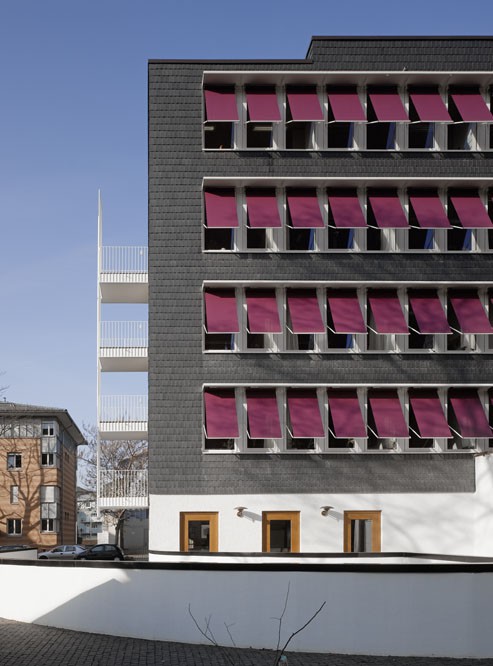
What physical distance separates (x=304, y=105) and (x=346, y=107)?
1384 mm

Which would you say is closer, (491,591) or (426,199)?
(491,591)

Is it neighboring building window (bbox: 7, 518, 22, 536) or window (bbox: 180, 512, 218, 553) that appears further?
neighboring building window (bbox: 7, 518, 22, 536)

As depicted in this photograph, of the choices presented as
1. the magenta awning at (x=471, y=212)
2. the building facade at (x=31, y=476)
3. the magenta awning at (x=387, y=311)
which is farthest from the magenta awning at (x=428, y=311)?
the building facade at (x=31, y=476)

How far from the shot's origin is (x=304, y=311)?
33.2m

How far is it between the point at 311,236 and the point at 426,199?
394cm

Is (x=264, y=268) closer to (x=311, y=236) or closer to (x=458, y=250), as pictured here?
(x=311, y=236)

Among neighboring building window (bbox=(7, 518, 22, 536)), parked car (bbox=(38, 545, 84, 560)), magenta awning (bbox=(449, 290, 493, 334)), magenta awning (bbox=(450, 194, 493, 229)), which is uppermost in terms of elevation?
magenta awning (bbox=(450, 194, 493, 229))

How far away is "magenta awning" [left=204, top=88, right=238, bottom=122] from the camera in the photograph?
33.5 m

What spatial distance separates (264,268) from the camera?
33.4 metres

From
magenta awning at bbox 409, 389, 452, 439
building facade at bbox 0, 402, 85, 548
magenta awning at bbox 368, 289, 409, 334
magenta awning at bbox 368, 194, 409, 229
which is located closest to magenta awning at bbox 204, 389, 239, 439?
magenta awning at bbox 368, 289, 409, 334

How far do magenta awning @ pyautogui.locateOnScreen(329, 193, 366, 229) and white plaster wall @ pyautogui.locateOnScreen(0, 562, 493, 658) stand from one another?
49.7 ft

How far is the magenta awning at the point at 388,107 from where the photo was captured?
33594 millimetres

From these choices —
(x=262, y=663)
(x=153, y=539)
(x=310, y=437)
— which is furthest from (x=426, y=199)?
(x=262, y=663)

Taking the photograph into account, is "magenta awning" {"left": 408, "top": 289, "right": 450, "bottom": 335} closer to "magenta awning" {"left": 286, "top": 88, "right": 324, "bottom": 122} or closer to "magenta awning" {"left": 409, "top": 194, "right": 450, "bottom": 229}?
"magenta awning" {"left": 409, "top": 194, "right": 450, "bottom": 229}
